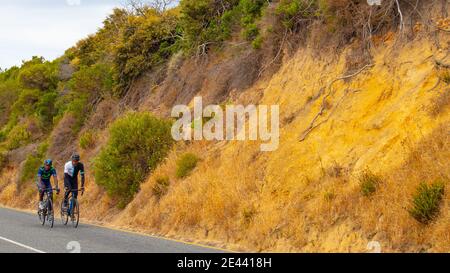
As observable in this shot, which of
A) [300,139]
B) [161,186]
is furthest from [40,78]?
[300,139]

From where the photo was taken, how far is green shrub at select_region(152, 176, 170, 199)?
1781cm

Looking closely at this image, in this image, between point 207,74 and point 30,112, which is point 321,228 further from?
point 30,112

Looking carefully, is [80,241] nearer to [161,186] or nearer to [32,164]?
[161,186]

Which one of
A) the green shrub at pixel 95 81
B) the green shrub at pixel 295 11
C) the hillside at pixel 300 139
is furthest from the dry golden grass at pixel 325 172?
the green shrub at pixel 95 81

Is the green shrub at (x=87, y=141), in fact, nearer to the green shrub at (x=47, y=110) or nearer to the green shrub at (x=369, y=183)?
the green shrub at (x=47, y=110)

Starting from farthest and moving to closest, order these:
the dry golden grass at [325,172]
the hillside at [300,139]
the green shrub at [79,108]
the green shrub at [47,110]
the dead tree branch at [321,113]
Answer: the green shrub at [47,110]
the green shrub at [79,108]
the dead tree branch at [321,113]
the hillside at [300,139]
the dry golden grass at [325,172]

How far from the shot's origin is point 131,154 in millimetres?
20156

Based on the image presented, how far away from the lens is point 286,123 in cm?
1653

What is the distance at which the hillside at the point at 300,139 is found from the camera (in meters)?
11.3

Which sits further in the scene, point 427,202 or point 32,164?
point 32,164

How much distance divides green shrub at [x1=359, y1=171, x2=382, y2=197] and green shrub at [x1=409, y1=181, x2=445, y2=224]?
1.34 m

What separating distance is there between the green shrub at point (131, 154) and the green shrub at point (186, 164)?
1921 millimetres

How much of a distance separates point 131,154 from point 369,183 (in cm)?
1048

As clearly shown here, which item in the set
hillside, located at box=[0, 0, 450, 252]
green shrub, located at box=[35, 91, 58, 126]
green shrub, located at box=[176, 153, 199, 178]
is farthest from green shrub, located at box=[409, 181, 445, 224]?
green shrub, located at box=[35, 91, 58, 126]
